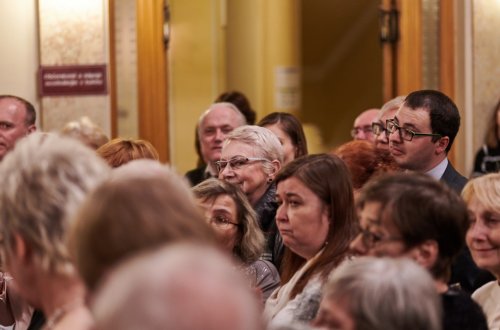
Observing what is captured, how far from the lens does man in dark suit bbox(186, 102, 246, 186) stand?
22.0 feet

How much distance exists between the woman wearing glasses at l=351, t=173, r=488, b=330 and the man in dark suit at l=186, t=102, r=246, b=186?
3.81 metres

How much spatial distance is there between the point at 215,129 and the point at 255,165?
1410 millimetres

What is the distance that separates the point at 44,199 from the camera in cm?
225

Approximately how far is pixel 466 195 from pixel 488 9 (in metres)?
4.53

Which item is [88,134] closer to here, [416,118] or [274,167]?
[274,167]

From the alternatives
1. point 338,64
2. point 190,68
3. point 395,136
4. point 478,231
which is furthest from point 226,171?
point 338,64

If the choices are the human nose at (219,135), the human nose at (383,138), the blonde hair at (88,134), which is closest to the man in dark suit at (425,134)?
the human nose at (383,138)

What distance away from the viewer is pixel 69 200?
226 cm

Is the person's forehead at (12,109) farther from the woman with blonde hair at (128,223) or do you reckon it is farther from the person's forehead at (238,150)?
the woman with blonde hair at (128,223)

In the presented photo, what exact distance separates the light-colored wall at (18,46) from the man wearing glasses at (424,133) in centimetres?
369

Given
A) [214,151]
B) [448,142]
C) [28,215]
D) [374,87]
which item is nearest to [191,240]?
[28,215]

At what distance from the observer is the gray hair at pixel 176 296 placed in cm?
142

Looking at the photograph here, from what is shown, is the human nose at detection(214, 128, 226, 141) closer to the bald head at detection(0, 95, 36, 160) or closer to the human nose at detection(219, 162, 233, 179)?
the bald head at detection(0, 95, 36, 160)

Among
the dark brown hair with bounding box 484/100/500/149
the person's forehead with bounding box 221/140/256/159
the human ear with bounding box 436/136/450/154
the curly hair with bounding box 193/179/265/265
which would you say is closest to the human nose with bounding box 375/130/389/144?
the human ear with bounding box 436/136/450/154
